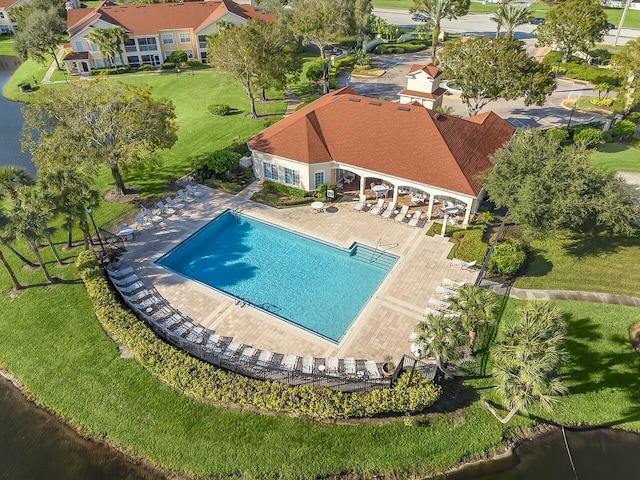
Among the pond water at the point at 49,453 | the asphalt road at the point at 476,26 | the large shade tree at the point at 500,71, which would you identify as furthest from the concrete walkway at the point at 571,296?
the asphalt road at the point at 476,26

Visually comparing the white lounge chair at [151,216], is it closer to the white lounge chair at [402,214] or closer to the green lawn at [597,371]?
the white lounge chair at [402,214]

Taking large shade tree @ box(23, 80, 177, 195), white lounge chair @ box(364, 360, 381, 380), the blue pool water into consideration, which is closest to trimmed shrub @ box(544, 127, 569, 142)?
the blue pool water

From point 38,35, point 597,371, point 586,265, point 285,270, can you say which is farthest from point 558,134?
point 38,35

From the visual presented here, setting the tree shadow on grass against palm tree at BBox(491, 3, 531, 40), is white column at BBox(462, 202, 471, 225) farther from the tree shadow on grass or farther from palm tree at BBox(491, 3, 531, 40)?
palm tree at BBox(491, 3, 531, 40)

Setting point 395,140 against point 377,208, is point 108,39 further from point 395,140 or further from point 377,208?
point 377,208

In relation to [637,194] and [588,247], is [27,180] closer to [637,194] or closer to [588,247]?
[588,247]
